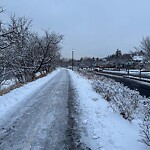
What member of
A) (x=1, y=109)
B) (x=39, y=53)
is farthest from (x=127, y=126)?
(x=39, y=53)

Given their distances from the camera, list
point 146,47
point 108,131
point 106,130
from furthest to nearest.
Result: point 146,47 < point 106,130 < point 108,131

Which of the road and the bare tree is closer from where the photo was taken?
the road

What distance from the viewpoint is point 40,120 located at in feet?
29.7

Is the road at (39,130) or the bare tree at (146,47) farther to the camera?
the bare tree at (146,47)

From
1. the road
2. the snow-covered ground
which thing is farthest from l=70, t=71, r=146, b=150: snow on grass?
the road

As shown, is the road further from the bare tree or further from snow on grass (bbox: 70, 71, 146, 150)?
the bare tree

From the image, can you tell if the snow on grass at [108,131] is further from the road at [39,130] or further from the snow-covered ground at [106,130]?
the road at [39,130]

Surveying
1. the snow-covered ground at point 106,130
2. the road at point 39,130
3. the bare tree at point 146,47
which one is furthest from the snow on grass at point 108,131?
the bare tree at point 146,47

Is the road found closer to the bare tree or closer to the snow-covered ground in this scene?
the snow-covered ground

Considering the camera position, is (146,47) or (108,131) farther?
(146,47)

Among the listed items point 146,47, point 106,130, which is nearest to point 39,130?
point 106,130

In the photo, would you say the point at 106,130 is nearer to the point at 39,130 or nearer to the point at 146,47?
the point at 39,130

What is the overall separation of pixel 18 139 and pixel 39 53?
32.3 metres

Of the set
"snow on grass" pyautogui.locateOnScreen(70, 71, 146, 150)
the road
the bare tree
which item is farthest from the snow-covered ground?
the bare tree
